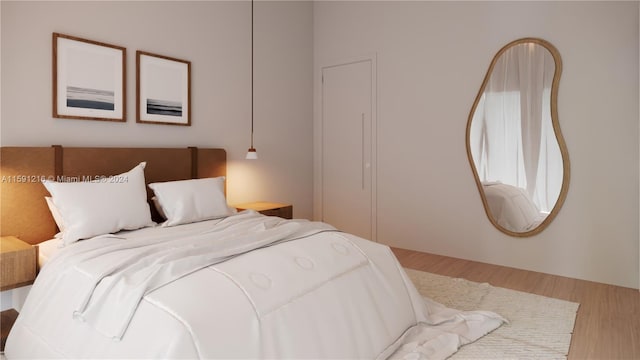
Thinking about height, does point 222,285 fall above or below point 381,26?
below

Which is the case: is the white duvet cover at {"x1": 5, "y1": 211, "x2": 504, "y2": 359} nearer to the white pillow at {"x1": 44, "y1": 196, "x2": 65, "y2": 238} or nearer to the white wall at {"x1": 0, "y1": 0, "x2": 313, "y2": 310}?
the white pillow at {"x1": 44, "y1": 196, "x2": 65, "y2": 238}

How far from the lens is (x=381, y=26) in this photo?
14.9 ft

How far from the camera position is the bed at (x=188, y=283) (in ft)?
4.99

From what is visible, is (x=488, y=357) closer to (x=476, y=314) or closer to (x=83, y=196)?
(x=476, y=314)

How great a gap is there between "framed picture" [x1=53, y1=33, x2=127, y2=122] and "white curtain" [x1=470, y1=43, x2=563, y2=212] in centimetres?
319

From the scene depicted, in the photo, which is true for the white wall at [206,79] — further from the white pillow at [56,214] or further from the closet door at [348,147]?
the white pillow at [56,214]

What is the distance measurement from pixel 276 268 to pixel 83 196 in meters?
1.42

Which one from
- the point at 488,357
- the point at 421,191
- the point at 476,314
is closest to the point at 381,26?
the point at 421,191

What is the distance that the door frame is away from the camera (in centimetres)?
463

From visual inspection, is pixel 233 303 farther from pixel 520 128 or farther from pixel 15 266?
pixel 520 128

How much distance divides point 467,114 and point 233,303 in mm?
3206

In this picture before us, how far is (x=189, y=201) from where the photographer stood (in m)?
3.00

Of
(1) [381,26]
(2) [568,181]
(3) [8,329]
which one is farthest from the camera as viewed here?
(1) [381,26]

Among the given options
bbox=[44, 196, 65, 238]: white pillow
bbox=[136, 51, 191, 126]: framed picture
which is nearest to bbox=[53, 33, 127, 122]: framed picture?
bbox=[136, 51, 191, 126]: framed picture
